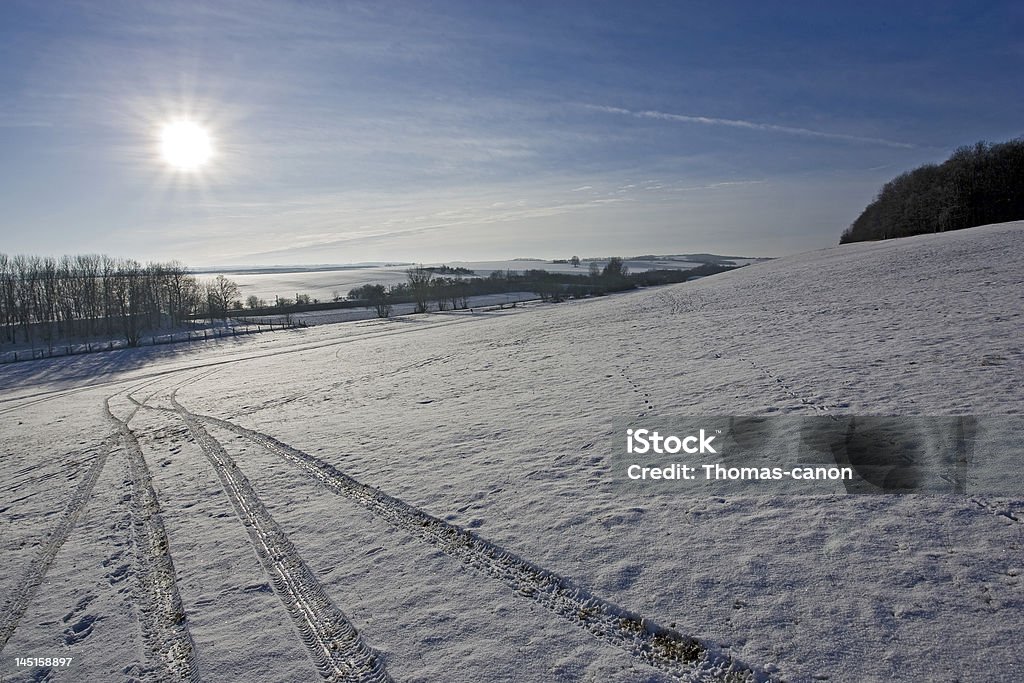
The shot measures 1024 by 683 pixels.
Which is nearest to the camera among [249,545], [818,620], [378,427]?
[818,620]

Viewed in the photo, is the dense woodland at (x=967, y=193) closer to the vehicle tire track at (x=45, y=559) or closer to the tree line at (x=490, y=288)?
the tree line at (x=490, y=288)

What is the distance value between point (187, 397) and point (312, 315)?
234ft

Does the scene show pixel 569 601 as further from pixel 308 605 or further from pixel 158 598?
pixel 158 598

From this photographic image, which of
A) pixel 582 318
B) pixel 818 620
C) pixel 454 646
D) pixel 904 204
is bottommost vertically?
pixel 454 646

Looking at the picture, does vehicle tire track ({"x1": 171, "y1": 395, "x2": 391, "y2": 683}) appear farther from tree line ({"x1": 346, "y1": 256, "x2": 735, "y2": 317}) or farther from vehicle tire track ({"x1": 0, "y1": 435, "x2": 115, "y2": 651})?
tree line ({"x1": 346, "y1": 256, "x2": 735, "y2": 317})

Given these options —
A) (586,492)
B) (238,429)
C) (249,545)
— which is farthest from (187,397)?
(586,492)

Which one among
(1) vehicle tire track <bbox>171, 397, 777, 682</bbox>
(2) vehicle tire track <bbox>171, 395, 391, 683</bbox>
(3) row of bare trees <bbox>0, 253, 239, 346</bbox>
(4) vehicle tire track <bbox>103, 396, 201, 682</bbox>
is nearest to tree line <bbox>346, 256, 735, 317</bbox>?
(3) row of bare trees <bbox>0, 253, 239, 346</bbox>

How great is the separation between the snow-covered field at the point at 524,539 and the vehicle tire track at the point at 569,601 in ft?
0.12

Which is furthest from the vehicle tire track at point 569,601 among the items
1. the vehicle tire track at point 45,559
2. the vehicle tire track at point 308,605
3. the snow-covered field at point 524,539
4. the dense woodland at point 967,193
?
the dense woodland at point 967,193

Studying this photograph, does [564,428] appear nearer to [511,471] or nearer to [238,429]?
[511,471]

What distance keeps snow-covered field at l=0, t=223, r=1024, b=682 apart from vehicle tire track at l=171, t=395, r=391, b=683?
0.04m

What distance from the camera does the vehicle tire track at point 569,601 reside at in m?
5.64

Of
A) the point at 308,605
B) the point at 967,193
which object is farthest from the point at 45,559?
the point at 967,193

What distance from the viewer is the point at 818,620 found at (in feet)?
19.5
